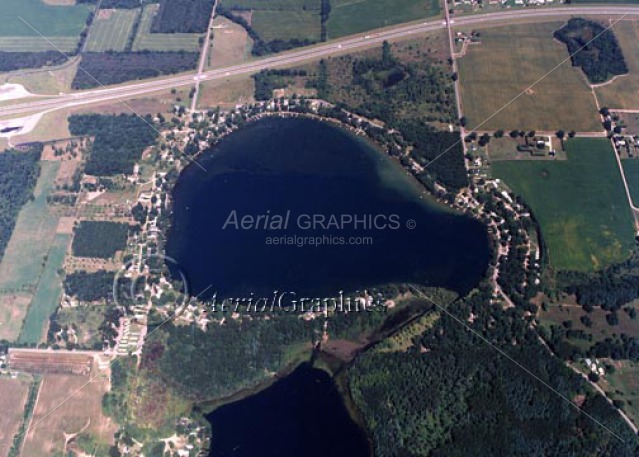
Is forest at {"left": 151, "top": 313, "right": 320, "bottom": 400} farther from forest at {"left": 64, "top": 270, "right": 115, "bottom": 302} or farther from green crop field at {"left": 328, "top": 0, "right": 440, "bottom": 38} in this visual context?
green crop field at {"left": 328, "top": 0, "right": 440, "bottom": 38}

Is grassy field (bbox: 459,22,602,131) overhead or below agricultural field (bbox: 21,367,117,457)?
overhead

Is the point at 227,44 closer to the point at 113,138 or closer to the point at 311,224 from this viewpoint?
the point at 113,138

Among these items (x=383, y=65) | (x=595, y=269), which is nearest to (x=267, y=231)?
(x=383, y=65)

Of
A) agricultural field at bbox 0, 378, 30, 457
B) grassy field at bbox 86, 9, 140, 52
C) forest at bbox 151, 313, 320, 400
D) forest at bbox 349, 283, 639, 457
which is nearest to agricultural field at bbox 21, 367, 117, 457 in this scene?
agricultural field at bbox 0, 378, 30, 457

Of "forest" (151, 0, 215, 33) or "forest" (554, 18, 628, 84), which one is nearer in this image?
"forest" (554, 18, 628, 84)

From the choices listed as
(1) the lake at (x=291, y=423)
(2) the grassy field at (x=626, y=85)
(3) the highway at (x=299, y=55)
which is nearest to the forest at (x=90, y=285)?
(1) the lake at (x=291, y=423)

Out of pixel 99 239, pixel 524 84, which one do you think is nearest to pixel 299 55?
pixel 524 84

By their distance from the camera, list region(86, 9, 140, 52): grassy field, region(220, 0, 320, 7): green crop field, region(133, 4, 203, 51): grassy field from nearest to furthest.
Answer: region(133, 4, 203, 51): grassy field → region(86, 9, 140, 52): grassy field → region(220, 0, 320, 7): green crop field

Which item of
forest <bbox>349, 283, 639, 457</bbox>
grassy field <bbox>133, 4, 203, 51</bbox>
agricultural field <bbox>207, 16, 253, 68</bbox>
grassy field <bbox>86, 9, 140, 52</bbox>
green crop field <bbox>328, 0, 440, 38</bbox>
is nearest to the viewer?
forest <bbox>349, 283, 639, 457</bbox>
